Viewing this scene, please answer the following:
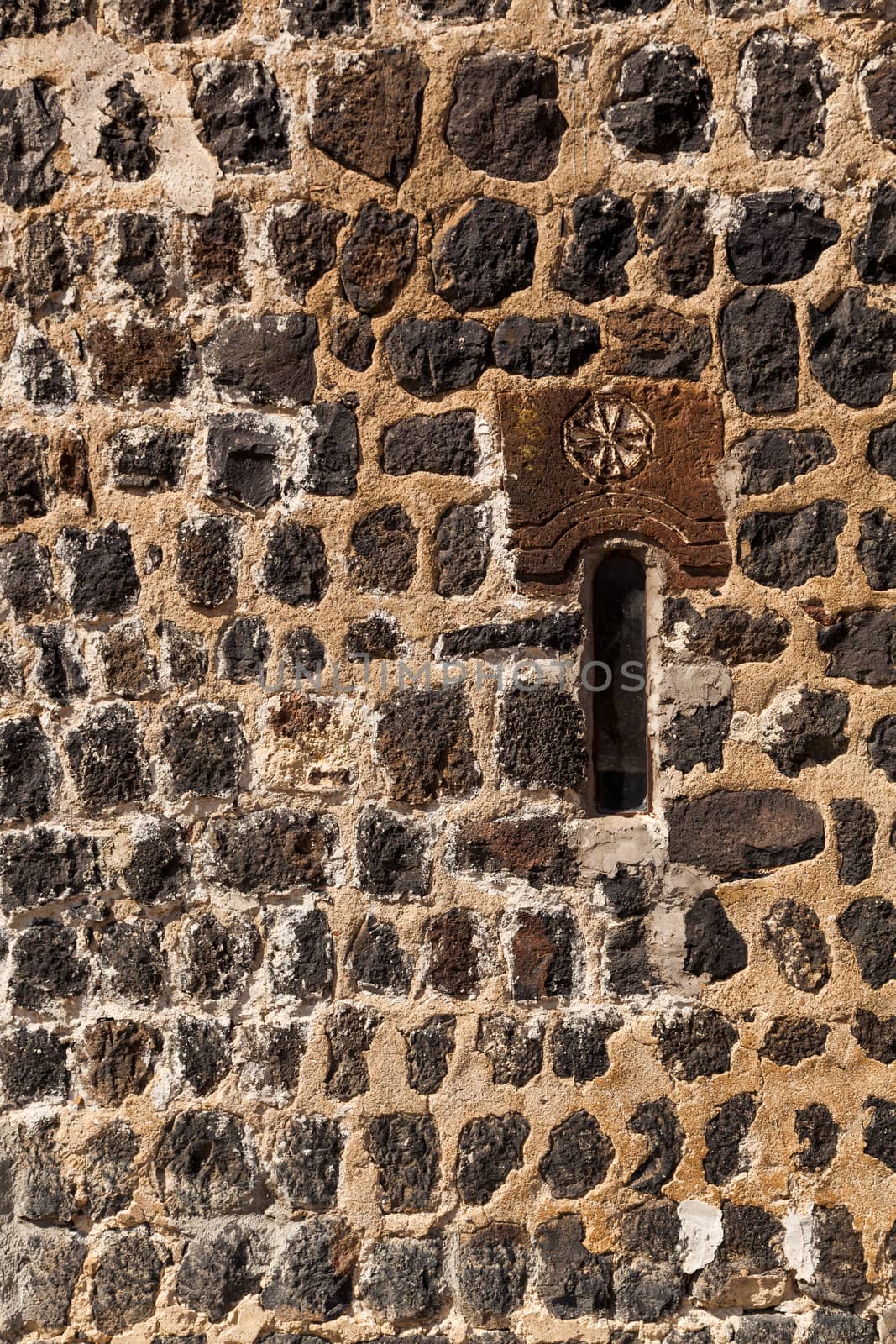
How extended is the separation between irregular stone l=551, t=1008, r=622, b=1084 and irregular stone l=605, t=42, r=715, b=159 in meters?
1.88

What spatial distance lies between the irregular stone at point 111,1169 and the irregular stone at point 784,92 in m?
2.59

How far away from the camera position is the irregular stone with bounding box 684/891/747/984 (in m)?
2.53

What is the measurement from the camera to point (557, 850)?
8.36 feet

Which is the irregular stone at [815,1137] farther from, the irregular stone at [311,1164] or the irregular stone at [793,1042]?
the irregular stone at [311,1164]

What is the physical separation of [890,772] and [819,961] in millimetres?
441

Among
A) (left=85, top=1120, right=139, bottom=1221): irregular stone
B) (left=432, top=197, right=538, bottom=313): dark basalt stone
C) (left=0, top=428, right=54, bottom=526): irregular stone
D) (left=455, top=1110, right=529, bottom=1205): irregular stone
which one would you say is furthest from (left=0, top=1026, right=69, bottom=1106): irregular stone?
(left=432, top=197, right=538, bottom=313): dark basalt stone

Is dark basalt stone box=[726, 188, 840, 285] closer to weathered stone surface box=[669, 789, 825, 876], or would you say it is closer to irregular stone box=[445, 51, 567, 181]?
irregular stone box=[445, 51, 567, 181]

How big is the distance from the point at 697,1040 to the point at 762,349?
59.5 inches

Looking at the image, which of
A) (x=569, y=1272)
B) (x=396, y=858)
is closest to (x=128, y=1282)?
(x=569, y=1272)

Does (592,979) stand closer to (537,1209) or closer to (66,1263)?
(537,1209)

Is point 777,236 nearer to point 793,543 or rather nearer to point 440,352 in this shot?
point 793,543

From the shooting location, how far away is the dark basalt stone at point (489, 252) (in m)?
2.50

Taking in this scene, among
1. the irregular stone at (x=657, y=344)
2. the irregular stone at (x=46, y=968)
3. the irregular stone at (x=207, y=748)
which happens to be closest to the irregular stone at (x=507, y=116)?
the irregular stone at (x=657, y=344)

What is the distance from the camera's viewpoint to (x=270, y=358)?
2555 millimetres
